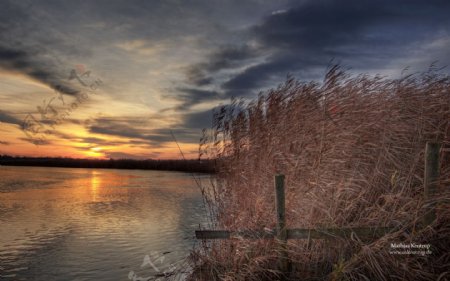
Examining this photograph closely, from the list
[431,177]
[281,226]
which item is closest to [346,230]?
[281,226]

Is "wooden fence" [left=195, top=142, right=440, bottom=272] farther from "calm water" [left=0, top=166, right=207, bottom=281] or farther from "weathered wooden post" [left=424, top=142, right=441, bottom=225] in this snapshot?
"calm water" [left=0, top=166, right=207, bottom=281]

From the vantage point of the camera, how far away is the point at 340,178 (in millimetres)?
7535

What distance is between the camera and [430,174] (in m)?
6.60

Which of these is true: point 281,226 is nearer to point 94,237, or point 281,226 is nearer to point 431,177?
point 431,177

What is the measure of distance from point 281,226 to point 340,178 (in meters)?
1.54

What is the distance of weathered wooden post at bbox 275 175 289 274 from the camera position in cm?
689

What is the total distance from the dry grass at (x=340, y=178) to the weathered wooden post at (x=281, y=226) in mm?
177

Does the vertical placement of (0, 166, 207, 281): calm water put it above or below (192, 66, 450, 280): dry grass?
below

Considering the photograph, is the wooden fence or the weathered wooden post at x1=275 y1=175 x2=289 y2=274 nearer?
the wooden fence

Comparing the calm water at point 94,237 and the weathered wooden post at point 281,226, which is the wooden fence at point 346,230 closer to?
the weathered wooden post at point 281,226

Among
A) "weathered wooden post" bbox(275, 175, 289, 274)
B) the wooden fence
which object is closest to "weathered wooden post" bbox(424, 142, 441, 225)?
the wooden fence

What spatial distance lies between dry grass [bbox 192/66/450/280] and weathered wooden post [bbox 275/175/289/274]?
0.18 m

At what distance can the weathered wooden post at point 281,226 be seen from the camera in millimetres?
6887

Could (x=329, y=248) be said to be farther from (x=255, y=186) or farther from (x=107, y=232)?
(x=107, y=232)
